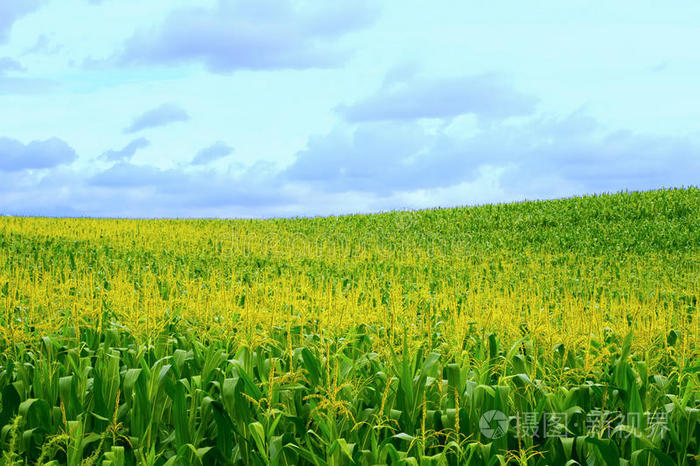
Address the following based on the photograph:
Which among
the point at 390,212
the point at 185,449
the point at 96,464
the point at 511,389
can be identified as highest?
the point at 390,212

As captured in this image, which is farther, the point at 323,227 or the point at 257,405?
the point at 323,227

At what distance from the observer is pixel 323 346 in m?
5.30

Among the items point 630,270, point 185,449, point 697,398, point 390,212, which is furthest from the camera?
point 390,212

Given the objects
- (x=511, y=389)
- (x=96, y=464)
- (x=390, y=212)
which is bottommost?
A: (x=96, y=464)

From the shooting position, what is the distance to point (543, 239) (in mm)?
22688

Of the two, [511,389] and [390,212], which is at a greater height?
[390,212]

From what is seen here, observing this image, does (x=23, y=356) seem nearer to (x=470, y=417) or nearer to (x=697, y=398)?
(x=470, y=417)

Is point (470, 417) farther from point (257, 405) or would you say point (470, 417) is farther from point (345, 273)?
point (345, 273)

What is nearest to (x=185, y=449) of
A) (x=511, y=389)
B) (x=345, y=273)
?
(x=511, y=389)

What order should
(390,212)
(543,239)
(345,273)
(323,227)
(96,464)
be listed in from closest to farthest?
1. (96,464)
2. (345,273)
3. (543,239)
4. (323,227)
5. (390,212)

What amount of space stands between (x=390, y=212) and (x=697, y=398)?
28000 mm

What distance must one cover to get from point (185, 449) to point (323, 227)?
82.8 feet

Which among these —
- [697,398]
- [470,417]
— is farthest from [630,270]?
[470,417]

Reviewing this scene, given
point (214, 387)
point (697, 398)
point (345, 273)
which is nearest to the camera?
point (697, 398)
